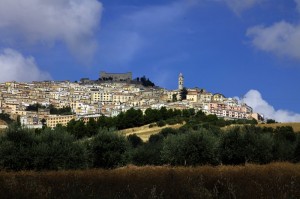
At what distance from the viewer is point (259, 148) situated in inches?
1160

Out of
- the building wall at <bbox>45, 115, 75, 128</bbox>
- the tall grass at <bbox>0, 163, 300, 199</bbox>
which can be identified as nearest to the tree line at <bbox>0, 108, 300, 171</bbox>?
the tall grass at <bbox>0, 163, 300, 199</bbox>

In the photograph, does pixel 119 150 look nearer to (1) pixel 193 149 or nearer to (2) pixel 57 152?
(1) pixel 193 149

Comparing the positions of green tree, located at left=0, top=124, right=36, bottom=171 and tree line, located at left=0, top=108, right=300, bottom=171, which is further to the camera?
tree line, located at left=0, top=108, right=300, bottom=171

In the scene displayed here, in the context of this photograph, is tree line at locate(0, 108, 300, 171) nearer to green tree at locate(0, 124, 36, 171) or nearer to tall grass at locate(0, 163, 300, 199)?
green tree at locate(0, 124, 36, 171)

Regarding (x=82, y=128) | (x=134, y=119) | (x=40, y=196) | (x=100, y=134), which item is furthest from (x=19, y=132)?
(x=134, y=119)

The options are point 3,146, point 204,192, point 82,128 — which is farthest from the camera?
point 82,128

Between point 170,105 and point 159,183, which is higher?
point 170,105

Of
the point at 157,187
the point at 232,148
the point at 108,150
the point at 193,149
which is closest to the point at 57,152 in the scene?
the point at 108,150

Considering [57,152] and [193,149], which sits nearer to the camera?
[57,152]

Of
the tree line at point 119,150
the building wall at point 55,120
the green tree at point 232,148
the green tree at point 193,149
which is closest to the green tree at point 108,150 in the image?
the tree line at point 119,150

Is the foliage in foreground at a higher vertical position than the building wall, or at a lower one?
lower

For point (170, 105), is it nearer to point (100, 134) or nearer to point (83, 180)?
point (100, 134)

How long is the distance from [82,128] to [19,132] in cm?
5591

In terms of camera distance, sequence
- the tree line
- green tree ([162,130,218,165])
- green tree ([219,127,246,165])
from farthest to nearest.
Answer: green tree ([219,127,246,165]) < green tree ([162,130,218,165]) < the tree line
